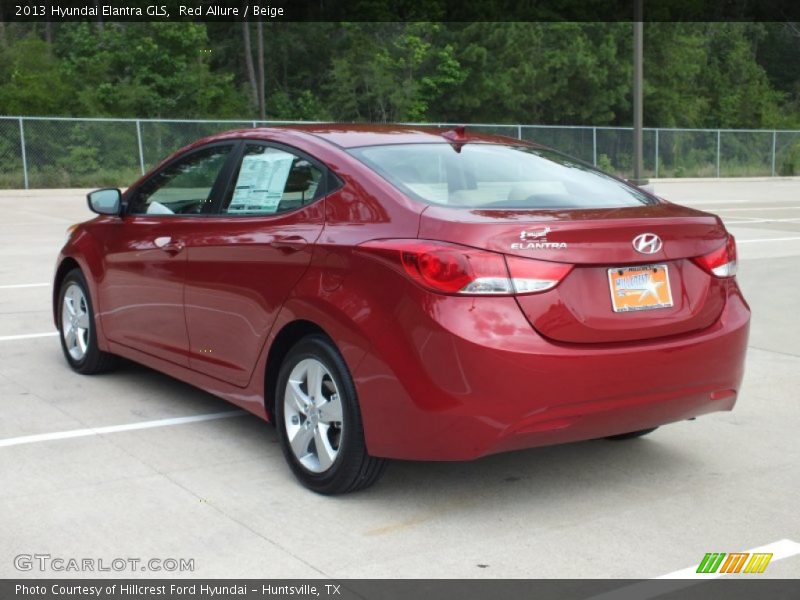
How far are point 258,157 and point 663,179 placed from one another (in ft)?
118

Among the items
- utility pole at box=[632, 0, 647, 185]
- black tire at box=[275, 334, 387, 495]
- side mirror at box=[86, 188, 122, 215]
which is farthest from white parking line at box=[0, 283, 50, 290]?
utility pole at box=[632, 0, 647, 185]

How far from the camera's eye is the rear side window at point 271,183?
512 cm

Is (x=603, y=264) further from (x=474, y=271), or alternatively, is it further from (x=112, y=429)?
(x=112, y=429)

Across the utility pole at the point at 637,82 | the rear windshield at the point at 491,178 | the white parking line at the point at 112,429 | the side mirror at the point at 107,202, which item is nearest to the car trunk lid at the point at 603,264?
the rear windshield at the point at 491,178

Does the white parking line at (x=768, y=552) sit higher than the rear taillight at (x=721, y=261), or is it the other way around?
the rear taillight at (x=721, y=261)

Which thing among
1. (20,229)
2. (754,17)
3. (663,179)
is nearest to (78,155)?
(20,229)

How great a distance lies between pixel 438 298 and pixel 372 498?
3.52 feet

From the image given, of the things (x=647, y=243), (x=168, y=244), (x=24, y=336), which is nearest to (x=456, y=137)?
(x=647, y=243)

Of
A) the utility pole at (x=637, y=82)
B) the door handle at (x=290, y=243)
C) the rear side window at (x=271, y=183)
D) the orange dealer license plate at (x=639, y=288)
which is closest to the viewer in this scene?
the orange dealer license plate at (x=639, y=288)

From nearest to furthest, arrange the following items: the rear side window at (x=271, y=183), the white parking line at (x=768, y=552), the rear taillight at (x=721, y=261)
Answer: the white parking line at (x=768, y=552) < the rear taillight at (x=721, y=261) < the rear side window at (x=271, y=183)

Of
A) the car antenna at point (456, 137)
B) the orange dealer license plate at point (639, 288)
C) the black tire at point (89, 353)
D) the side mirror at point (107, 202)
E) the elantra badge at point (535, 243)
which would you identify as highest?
the car antenna at point (456, 137)

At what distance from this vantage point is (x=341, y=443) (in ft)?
15.1

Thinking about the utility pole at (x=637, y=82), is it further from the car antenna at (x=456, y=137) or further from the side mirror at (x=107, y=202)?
the car antenna at (x=456, y=137)
